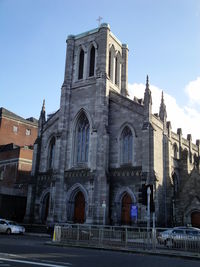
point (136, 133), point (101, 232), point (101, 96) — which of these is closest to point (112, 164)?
point (136, 133)

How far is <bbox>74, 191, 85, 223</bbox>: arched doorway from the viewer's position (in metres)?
32.3

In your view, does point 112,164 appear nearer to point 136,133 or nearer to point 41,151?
point 136,133

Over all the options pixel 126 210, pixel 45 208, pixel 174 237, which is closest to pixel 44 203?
pixel 45 208

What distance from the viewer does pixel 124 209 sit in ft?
97.8

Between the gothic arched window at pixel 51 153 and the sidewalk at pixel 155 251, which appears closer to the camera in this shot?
the sidewalk at pixel 155 251

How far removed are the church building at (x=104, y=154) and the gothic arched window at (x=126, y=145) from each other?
0.10m

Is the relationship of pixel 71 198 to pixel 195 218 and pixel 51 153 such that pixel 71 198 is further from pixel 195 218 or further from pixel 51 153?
pixel 195 218

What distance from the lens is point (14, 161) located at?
46375 mm

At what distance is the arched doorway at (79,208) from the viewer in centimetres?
3229

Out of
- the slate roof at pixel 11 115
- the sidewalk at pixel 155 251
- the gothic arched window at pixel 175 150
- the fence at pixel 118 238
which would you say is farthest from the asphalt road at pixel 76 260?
the slate roof at pixel 11 115

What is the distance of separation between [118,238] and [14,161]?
1225 inches

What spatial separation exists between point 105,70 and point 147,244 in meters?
21.5

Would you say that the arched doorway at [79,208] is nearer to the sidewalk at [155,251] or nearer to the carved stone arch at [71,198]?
the carved stone arch at [71,198]

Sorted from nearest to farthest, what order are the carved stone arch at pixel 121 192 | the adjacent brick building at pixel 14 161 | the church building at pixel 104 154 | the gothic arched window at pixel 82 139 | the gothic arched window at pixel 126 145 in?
the carved stone arch at pixel 121 192, the church building at pixel 104 154, the gothic arched window at pixel 126 145, the gothic arched window at pixel 82 139, the adjacent brick building at pixel 14 161
